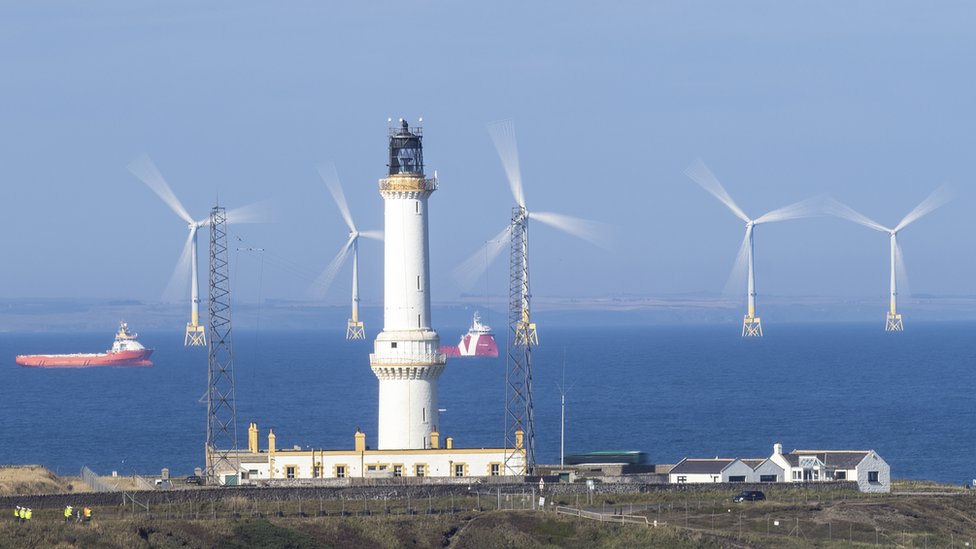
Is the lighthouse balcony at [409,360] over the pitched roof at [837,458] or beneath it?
over

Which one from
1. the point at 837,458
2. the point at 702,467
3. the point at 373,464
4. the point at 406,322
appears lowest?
the point at 702,467

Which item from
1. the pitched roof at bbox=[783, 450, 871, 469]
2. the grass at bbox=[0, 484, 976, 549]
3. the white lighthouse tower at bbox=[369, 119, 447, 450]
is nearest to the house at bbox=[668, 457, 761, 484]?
the pitched roof at bbox=[783, 450, 871, 469]

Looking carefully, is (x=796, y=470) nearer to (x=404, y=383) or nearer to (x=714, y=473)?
(x=714, y=473)

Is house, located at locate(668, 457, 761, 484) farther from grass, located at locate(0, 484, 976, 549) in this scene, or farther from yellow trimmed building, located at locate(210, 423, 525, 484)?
yellow trimmed building, located at locate(210, 423, 525, 484)

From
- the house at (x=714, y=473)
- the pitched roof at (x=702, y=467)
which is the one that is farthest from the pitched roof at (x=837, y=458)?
the pitched roof at (x=702, y=467)

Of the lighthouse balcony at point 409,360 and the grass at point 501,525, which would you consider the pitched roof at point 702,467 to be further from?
the lighthouse balcony at point 409,360

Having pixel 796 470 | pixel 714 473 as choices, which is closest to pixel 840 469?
pixel 796 470

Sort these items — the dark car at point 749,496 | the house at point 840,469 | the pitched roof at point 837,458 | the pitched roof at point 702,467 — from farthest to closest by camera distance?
the pitched roof at point 837,458, the house at point 840,469, the pitched roof at point 702,467, the dark car at point 749,496
